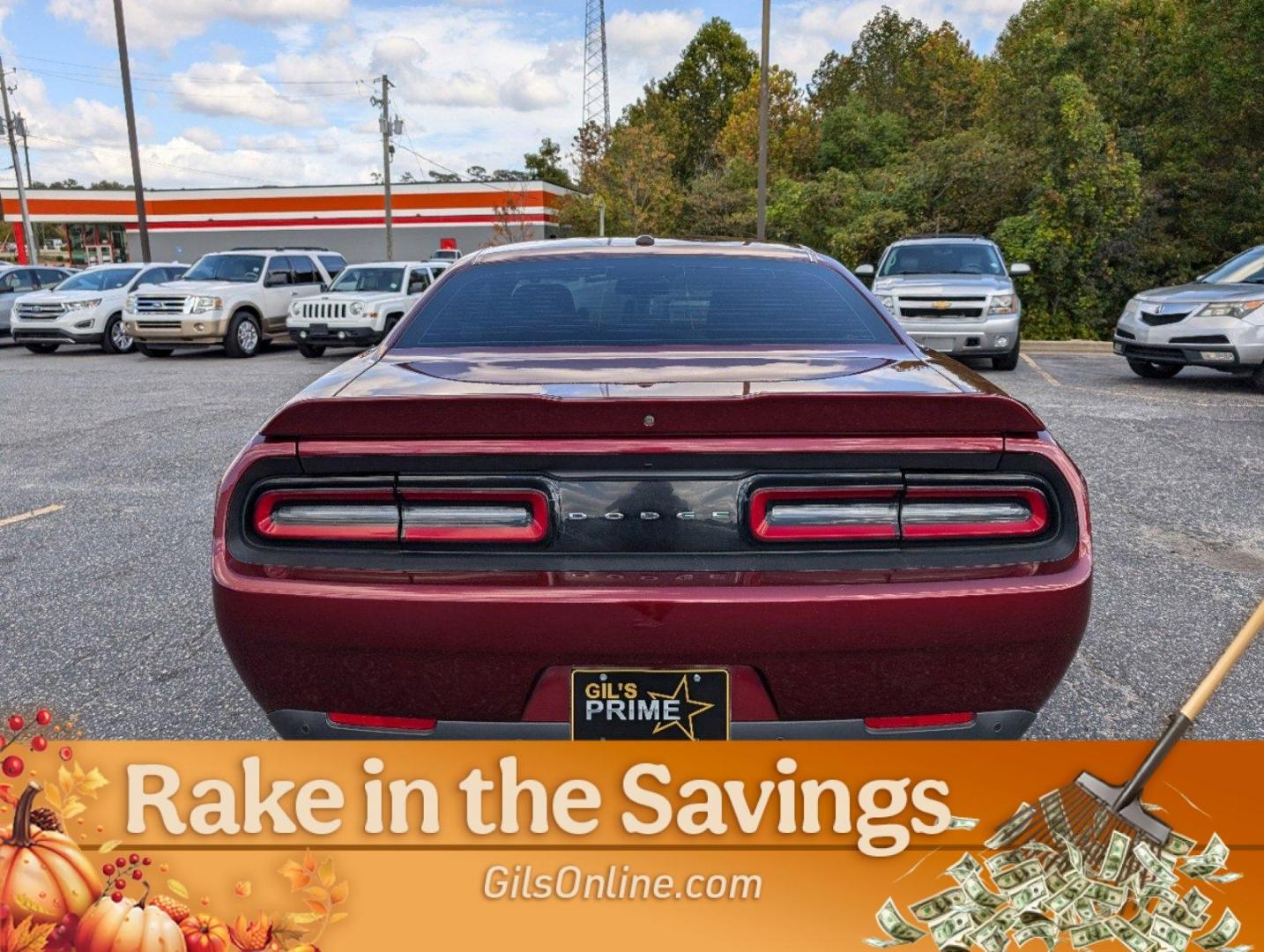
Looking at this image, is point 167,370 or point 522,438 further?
point 167,370

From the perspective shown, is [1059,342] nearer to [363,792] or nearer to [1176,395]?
[1176,395]

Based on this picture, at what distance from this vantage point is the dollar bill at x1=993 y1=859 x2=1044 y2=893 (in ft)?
5.93

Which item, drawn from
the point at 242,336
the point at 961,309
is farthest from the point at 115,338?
the point at 961,309

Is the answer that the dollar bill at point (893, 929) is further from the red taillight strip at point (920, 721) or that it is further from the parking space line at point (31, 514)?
the parking space line at point (31, 514)

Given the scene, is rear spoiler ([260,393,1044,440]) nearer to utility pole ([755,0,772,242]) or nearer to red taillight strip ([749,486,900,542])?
red taillight strip ([749,486,900,542])

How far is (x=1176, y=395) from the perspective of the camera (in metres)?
11.2

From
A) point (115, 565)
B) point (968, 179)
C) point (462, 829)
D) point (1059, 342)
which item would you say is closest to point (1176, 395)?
point (1059, 342)

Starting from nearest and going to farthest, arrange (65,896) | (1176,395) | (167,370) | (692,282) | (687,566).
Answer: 1. (65,896)
2. (687,566)
3. (692,282)
4. (1176,395)
5. (167,370)

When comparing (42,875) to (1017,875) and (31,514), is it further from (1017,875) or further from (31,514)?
(31,514)

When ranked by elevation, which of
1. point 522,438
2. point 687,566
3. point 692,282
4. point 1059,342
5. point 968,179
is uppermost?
point 968,179

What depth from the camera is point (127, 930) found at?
5.87ft

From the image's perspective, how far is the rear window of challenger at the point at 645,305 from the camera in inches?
118

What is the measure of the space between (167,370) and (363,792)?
48.4 feet

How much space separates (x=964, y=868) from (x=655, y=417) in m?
1.02
